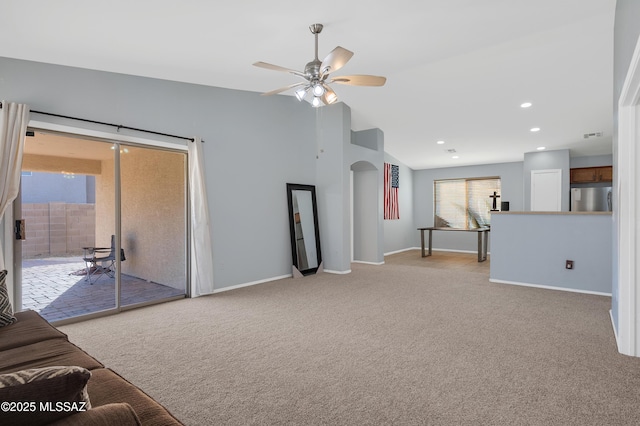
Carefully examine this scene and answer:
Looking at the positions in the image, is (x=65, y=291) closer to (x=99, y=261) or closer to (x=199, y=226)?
(x=99, y=261)

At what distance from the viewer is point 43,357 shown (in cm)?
177

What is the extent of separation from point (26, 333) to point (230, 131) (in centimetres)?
365

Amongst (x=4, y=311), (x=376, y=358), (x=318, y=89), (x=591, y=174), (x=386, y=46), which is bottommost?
(x=376, y=358)

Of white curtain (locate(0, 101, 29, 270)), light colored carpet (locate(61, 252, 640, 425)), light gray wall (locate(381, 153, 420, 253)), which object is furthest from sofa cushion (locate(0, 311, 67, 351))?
light gray wall (locate(381, 153, 420, 253))

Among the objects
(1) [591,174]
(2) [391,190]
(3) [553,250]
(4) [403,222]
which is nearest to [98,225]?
(3) [553,250]

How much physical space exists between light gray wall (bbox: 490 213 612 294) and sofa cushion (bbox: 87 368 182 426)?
5.42m

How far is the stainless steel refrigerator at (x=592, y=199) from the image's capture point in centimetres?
743

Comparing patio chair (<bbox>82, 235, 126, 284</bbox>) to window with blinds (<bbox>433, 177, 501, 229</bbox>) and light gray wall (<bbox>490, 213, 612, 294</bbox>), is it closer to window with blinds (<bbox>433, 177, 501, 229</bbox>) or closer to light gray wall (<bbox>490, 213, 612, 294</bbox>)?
light gray wall (<bbox>490, 213, 612, 294</bbox>)

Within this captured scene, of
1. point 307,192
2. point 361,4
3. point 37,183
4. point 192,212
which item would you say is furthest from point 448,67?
point 37,183

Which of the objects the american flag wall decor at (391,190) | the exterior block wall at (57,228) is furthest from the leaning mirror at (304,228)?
the exterior block wall at (57,228)

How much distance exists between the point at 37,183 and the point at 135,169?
1.24 metres

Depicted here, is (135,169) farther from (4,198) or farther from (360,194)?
(360,194)

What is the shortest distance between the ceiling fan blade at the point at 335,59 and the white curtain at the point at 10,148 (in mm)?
2825

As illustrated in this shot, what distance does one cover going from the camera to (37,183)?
353cm
